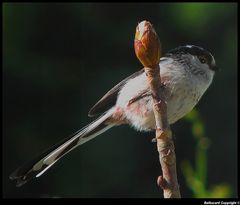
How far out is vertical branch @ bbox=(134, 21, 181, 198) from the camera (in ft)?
5.23

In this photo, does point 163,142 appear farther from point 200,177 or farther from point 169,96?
point 169,96

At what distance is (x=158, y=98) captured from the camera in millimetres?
1714

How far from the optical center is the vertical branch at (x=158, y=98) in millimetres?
1595

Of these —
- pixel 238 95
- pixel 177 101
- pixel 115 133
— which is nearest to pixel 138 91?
pixel 177 101

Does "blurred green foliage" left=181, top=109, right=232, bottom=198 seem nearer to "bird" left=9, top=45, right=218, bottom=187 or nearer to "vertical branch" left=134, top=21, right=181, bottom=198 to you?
"vertical branch" left=134, top=21, right=181, bottom=198

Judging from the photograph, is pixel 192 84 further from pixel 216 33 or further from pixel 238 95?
pixel 216 33

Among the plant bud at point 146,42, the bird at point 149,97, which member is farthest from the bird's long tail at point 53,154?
the plant bud at point 146,42

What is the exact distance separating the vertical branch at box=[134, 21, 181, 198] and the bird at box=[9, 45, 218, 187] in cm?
115

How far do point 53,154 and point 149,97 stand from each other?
61cm

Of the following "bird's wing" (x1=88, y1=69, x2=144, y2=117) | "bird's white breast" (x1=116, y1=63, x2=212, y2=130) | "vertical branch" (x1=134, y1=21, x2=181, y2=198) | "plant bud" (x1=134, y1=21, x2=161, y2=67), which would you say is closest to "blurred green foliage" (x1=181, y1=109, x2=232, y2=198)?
"vertical branch" (x1=134, y1=21, x2=181, y2=198)

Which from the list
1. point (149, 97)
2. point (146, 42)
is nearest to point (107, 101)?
point (149, 97)

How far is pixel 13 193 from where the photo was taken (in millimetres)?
5230

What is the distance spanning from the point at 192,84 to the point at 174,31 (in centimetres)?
267

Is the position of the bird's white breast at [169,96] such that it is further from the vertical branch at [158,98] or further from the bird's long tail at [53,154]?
the vertical branch at [158,98]
